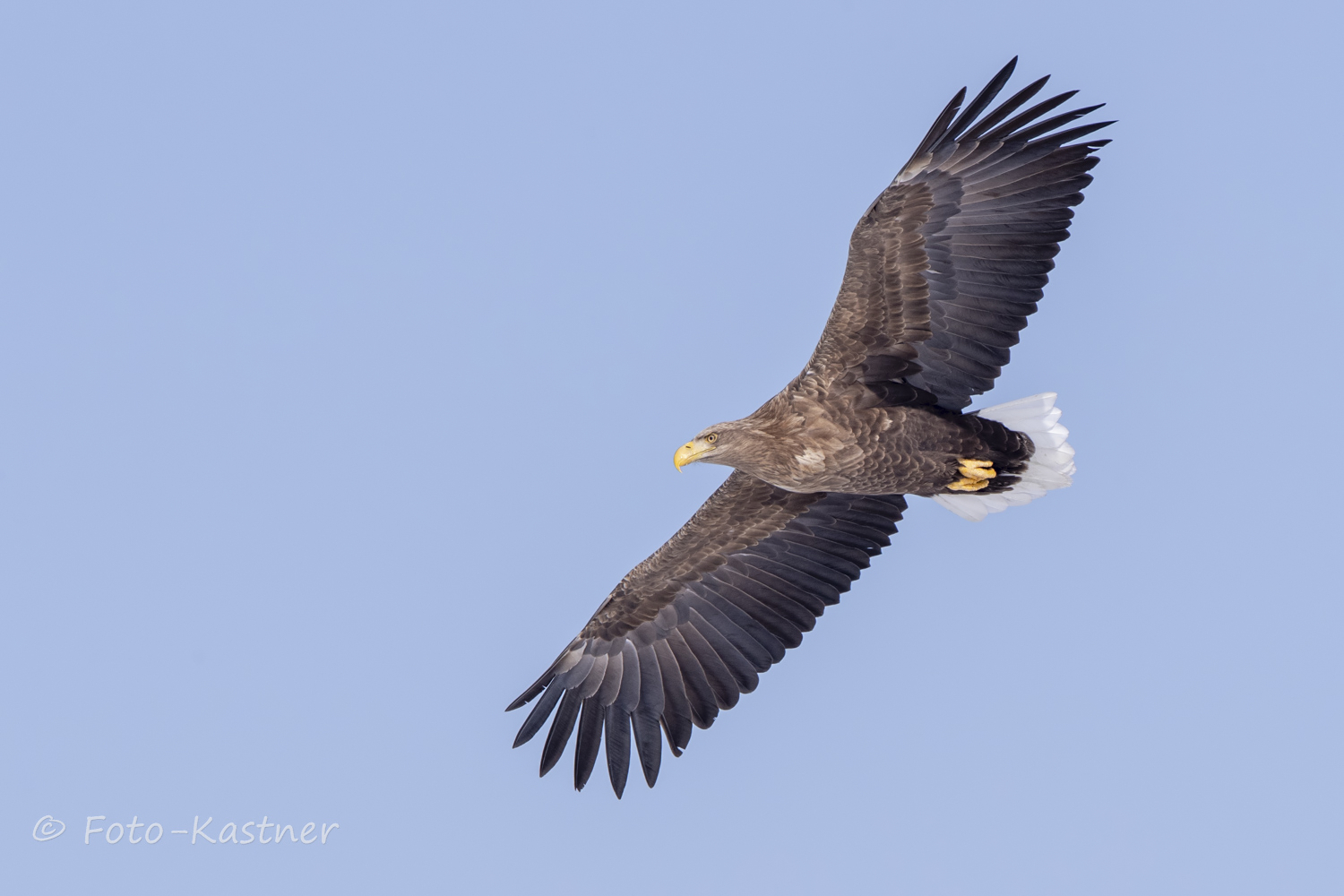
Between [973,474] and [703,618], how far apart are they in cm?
261

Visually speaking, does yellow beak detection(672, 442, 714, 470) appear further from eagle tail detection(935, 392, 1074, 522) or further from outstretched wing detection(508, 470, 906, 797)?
eagle tail detection(935, 392, 1074, 522)

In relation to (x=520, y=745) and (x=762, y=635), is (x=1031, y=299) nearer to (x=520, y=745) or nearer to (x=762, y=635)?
(x=762, y=635)

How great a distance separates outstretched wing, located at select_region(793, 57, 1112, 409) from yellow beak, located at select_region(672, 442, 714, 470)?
0.95m

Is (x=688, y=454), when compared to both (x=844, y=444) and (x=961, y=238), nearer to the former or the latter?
(x=844, y=444)

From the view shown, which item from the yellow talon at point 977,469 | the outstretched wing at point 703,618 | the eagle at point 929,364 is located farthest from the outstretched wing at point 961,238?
the outstretched wing at point 703,618

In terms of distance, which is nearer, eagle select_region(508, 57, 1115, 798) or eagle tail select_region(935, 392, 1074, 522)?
eagle select_region(508, 57, 1115, 798)

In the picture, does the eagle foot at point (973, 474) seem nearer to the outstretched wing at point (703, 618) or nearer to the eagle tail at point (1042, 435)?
the eagle tail at point (1042, 435)

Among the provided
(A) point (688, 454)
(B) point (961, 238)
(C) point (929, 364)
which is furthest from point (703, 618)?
(B) point (961, 238)

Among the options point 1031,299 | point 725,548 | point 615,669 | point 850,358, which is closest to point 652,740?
point 615,669

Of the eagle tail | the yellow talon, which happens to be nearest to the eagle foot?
the yellow talon

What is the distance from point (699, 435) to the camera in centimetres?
1095

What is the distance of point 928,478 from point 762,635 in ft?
6.86

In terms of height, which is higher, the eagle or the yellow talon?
the eagle

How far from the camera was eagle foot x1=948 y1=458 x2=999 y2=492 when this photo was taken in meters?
11.0
